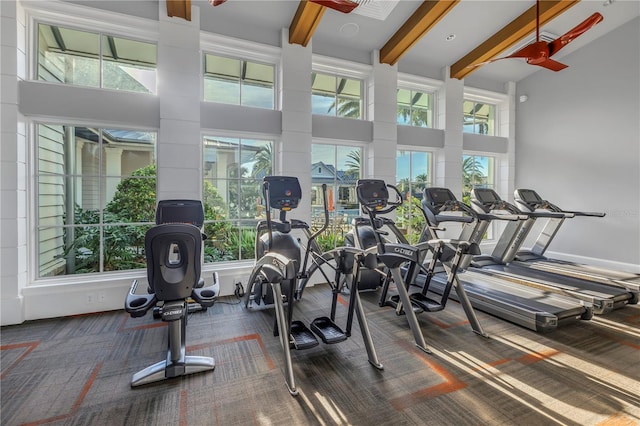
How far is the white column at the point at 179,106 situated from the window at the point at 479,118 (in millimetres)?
5757

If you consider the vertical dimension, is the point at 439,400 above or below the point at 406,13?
Result: below

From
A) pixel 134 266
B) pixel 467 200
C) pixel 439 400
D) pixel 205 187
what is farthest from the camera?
pixel 467 200

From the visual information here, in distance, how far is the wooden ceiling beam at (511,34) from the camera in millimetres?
4492

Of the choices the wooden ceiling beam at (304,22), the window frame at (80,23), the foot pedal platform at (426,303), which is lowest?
the foot pedal platform at (426,303)

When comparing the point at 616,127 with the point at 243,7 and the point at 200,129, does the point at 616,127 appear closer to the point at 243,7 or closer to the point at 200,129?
the point at 243,7

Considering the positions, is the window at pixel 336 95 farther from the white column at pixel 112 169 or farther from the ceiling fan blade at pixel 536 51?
the white column at pixel 112 169

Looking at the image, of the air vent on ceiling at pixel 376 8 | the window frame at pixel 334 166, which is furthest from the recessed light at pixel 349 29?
the window frame at pixel 334 166

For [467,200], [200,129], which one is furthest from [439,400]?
[467,200]

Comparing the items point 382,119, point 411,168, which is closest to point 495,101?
point 411,168

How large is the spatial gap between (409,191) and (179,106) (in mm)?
4508

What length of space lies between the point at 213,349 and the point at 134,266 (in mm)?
2162

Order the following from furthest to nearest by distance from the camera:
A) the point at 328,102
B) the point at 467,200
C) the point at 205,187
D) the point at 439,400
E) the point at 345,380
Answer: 1. the point at 467,200
2. the point at 328,102
3. the point at 205,187
4. the point at 345,380
5. the point at 439,400

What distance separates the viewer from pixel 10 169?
3.44 m

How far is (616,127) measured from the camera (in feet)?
18.6
